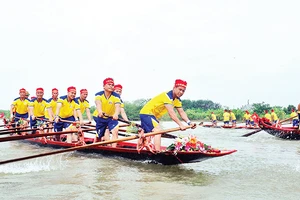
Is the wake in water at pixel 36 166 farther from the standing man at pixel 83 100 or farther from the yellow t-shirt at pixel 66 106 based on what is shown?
the standing man at pixel 83 100

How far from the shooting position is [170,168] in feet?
26.2

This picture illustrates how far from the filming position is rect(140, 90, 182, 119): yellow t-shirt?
777cm

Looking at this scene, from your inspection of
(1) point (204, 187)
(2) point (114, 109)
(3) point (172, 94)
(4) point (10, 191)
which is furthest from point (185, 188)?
(2) point (114, 109)

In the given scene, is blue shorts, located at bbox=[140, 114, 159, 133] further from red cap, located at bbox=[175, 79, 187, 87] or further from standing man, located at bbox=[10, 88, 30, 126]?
standing man, located at bbox=[10, 88, 30, 126]

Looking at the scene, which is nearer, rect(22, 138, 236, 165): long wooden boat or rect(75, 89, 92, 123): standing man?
rect(22, 138, 236, 165): long wooden boat

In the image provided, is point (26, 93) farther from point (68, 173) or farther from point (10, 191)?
point (10, 191)

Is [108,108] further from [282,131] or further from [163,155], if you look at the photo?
[282,131]

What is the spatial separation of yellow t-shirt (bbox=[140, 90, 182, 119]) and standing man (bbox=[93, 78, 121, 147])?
106cm

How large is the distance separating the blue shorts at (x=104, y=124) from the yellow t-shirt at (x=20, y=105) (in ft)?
22.7

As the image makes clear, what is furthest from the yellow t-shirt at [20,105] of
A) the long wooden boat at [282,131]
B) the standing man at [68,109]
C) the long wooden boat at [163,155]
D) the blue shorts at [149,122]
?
the long wooden boat at [282,131]

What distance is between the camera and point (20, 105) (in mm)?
15281

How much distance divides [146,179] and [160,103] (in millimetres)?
1797

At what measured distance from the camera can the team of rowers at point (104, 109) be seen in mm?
7855

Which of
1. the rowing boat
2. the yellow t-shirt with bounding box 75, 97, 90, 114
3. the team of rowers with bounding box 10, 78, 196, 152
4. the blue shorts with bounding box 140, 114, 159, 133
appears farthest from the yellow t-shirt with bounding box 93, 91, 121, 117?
the yellow t-shirt with bounding box 75, 97, 90, 114
